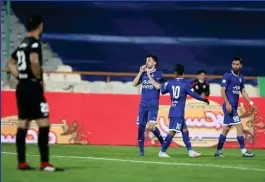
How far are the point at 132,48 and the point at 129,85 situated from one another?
6.10 feet

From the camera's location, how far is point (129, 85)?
22109 mm

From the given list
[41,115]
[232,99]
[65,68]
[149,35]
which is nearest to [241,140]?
[232,99]

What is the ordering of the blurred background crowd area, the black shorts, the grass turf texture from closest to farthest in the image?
the grass turf texture < the black shorts < the blurred background crowd area

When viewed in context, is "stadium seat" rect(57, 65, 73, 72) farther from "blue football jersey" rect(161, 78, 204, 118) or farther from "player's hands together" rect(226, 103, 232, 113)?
"player's hands together" rect(226, 103, 232, 113)

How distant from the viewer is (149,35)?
23.7 metres

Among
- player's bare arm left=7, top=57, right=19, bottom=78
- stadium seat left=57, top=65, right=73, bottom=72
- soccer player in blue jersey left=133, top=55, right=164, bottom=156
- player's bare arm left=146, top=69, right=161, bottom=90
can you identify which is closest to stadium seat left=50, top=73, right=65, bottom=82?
stadium seat left=57, top=65, right=73, bottom=72

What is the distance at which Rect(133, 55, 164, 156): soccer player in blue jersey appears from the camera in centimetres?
1441

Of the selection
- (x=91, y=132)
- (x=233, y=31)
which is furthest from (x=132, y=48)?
(x=91, y=132)

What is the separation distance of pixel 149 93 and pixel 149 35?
30.6ft

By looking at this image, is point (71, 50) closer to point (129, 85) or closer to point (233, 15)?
point (129, 85)

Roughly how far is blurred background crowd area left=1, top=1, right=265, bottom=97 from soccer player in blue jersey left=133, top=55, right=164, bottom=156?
26.8 feet

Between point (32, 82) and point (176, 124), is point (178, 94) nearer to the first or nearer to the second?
point (176, 124)

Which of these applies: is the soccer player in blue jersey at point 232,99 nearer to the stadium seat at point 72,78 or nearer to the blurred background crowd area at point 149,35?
the stadium seat at point 72,78

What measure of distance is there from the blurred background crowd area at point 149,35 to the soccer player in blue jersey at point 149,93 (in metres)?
8.17
